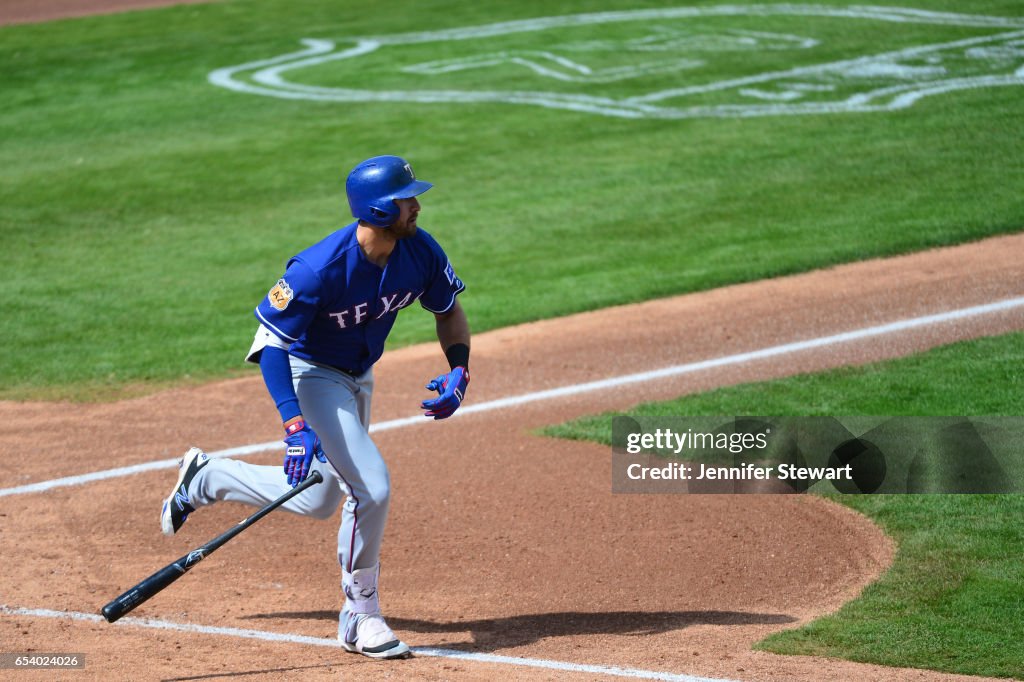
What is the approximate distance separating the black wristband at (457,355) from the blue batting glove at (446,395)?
14 centimetres

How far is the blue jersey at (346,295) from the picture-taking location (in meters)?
5.65

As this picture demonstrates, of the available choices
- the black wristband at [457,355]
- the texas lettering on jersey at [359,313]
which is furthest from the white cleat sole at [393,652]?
the texas lettering on jersey at [359,313]

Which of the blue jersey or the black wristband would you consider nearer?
the blue jersey

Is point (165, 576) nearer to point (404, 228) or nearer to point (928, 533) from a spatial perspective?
point (404, 228)

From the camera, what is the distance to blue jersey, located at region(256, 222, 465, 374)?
5652 mm

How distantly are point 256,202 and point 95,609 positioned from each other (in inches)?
353

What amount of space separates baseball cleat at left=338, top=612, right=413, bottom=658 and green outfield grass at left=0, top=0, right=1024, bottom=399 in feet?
15.4

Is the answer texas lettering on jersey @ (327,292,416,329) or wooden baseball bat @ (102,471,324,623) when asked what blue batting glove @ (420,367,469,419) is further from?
wooden baseball bat @ (102,471,324,623)

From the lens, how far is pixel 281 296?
5652 millimetres

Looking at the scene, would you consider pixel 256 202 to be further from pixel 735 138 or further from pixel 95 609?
pixel 95 609

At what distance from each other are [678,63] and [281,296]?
14115 millimetres

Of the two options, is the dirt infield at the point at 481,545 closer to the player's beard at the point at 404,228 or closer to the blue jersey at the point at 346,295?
the blue jersey at the point at 346,295

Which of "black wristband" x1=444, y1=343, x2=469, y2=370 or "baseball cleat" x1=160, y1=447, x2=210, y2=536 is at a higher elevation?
"black wristband" x1=444, y1=343, x2=469, y2=370

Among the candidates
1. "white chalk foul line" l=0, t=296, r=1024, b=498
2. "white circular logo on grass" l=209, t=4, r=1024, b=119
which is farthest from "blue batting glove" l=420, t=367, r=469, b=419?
"white circular logo on grass" l=209, t=4, r=1024, b=119
